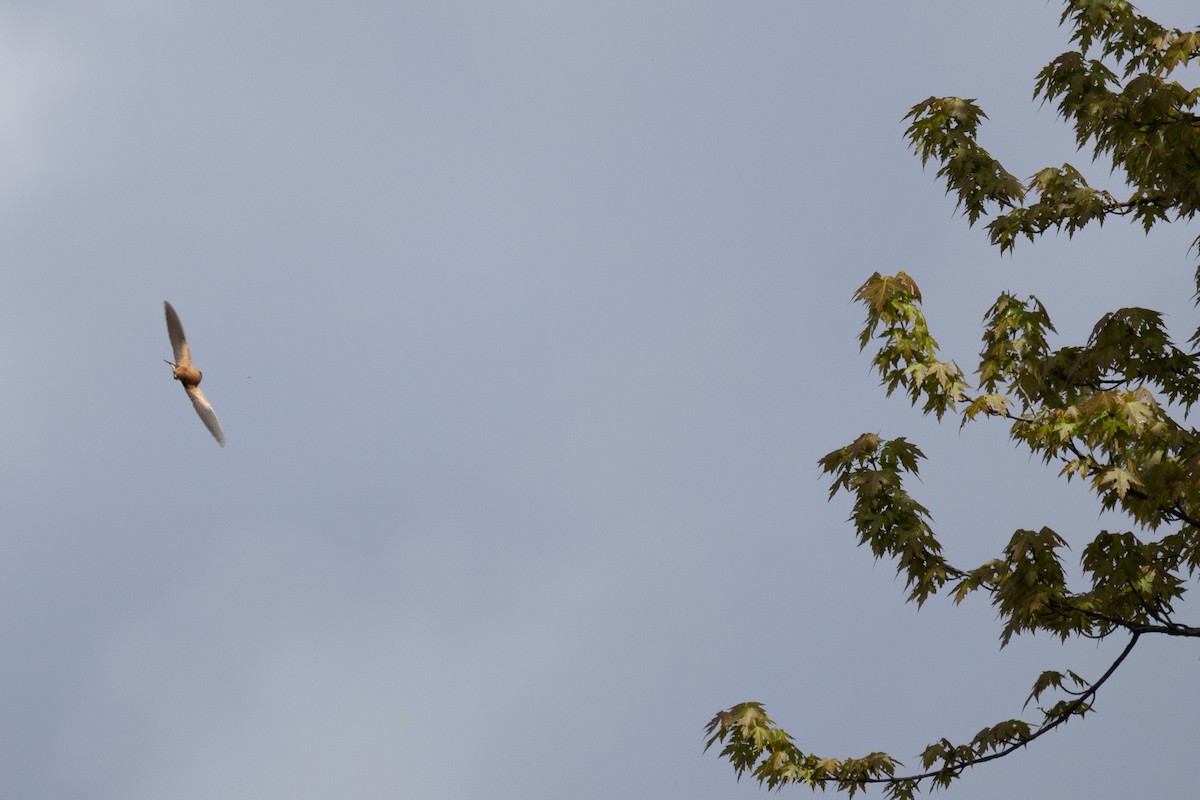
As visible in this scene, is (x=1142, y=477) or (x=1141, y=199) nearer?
(x=1142, y=477)

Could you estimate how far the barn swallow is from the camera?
43.6ft

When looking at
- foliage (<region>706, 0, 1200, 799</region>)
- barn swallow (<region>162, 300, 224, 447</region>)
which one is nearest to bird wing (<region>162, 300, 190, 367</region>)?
barn swallow (<region>162, 300, 224, 447</region>)

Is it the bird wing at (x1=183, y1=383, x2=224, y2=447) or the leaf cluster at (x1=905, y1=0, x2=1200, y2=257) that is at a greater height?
the leaf cluster at (x1=905, y1=0, x2=1200, y2=257)

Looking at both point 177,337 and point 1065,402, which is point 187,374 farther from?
point 1065,402

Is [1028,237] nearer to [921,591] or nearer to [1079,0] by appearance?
[1079,0]

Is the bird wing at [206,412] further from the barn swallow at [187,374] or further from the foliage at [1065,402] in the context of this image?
the foliage at [1065,402]

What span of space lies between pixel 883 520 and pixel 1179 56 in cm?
556

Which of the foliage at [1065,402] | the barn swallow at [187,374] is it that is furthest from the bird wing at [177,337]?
the foliage at [1065,402]

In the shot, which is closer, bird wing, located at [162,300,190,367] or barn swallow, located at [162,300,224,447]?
barn swallow, located at [162,300,224,447]

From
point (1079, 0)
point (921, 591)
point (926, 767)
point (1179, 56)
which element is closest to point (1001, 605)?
point (921, 591)

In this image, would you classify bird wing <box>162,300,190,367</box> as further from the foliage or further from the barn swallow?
the foliage

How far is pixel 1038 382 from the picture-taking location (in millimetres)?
11836

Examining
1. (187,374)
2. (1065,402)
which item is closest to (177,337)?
(187,374)

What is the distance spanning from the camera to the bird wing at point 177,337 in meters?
14.0
